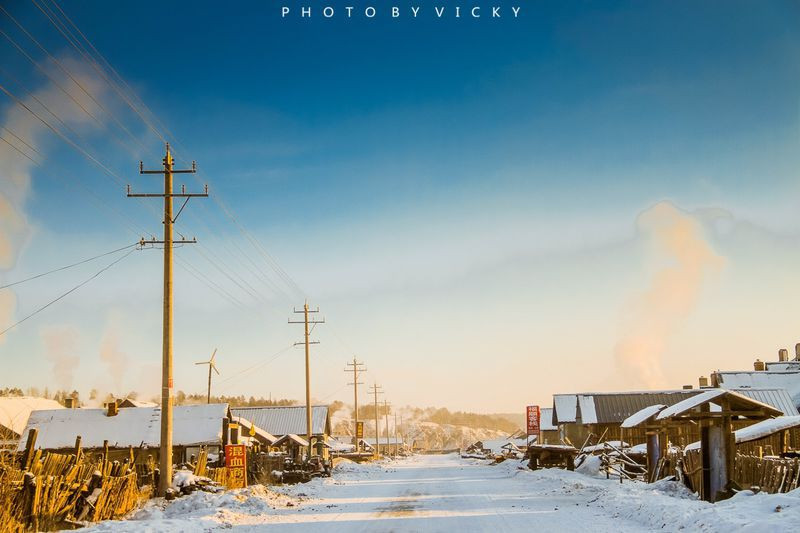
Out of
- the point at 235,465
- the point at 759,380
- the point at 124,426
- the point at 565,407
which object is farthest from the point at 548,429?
the point at 235,465

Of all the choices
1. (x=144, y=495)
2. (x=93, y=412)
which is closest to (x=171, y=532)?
(x=144, y=495)

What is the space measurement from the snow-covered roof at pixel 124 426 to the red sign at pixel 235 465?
20595 millimetres

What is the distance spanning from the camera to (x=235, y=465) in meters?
27.8

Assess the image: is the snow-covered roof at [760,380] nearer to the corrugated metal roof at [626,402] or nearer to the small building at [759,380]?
the small building at [759,380]

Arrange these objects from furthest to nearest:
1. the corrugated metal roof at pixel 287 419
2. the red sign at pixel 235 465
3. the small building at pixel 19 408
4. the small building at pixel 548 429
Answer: the small building at pixel 548 429, the corrugated metal roof at pixel 287 419, the small building at pixel 19 408, the red sign at pixel 235 465

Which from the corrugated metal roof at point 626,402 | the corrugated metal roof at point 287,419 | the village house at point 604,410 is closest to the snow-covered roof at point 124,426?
the corrugated metal roof at point 287,419

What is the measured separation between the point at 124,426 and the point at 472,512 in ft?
116

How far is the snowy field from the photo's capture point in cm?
1541

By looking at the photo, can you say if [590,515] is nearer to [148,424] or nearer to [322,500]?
[322,500]

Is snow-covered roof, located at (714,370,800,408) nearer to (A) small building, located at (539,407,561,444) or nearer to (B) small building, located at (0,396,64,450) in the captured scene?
(A) small building, located at (539,407,561,444)

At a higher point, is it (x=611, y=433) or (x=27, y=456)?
(x=27, y=456)

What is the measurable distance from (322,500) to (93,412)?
31.0m

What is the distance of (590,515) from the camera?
19.9 meters

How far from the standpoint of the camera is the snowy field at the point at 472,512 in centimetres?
1541
